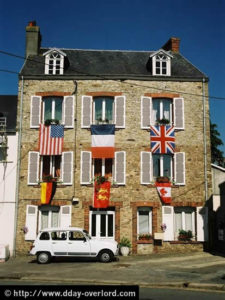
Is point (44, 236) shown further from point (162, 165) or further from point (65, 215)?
point (162, 165)

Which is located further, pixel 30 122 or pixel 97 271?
pixel 30 122

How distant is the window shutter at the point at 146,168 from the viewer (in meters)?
20.2

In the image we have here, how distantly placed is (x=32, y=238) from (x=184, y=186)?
9.19m

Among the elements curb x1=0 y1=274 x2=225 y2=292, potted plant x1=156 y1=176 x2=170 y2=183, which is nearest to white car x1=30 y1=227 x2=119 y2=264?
curb x1=0 y1=274 x2=225 y2=292

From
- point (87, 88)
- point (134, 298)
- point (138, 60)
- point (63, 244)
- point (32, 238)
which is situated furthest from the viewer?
point (138, 60)

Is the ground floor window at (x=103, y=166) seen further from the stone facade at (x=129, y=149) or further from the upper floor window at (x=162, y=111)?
the upper floor window at (x=162, y=111)

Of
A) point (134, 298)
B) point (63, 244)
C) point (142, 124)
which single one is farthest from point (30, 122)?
point (134, 298)

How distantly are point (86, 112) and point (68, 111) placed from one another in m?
1.09

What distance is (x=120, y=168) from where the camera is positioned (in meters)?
20.3

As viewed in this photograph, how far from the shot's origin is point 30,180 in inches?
797

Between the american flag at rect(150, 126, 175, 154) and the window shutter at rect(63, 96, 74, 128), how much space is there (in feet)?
15.8

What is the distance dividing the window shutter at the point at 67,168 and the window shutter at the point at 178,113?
657cm

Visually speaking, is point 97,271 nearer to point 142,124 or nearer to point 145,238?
point 145,238

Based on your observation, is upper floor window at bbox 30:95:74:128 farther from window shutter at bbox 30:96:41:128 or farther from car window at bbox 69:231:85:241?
car window at bbox 69:231:85:241
